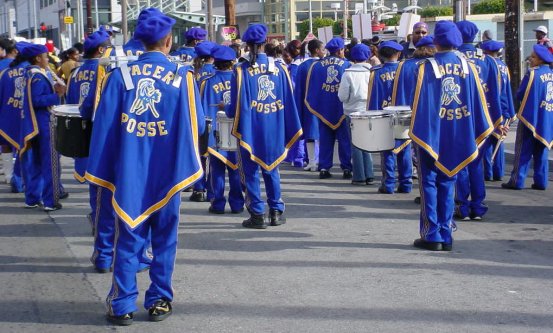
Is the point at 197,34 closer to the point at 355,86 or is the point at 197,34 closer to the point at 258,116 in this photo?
the point at 355,86

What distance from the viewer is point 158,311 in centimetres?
643

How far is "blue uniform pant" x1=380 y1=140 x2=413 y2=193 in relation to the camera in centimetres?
1234

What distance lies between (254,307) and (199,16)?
3565 cm

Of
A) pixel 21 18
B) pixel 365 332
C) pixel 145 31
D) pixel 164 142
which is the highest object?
pixel 21 18

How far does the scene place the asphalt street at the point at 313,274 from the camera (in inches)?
254

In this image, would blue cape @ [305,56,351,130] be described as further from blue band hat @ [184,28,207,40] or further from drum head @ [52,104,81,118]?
drum head @ [52,104,81,118]

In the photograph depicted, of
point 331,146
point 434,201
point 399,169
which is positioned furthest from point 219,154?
point 331,146

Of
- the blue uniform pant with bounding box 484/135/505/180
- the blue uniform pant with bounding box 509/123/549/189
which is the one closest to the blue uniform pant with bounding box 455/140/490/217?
the blue uniform pant with bounding box 509/123/549/189

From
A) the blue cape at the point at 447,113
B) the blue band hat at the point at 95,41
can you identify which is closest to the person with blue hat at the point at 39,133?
the blue band hat at the point at 95,41

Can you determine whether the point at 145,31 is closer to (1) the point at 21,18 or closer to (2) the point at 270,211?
(2) the point at 270,211

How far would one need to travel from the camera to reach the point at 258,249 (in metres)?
8.84

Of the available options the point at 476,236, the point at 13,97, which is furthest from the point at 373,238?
the point at 13,97

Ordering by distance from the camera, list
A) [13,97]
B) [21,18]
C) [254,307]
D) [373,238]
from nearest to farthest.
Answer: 1. [254,307]
2. [373,238]
3. [13,97]
4. [21,18]

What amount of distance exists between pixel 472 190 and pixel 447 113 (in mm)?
1939
